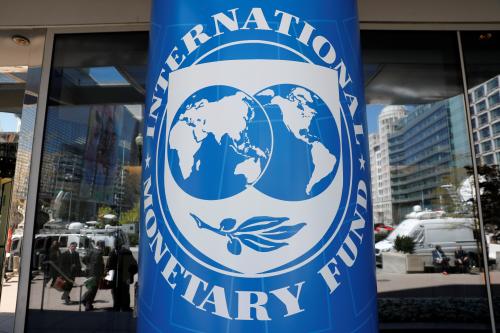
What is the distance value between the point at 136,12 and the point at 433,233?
3.68m

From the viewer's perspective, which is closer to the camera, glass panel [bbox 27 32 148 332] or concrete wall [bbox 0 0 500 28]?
glass panel [bbox 27 32 148 332]

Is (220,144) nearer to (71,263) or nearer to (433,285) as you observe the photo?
(71,263)

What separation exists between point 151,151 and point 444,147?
3.49 m

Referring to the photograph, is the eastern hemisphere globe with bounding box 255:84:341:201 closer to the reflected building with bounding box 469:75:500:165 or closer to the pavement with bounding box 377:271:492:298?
the pavement with bounding box 377:271:492:298

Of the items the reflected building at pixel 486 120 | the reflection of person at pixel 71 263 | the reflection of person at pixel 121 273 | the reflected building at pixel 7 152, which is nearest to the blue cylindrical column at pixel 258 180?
the reflection of person at pixel 121 273

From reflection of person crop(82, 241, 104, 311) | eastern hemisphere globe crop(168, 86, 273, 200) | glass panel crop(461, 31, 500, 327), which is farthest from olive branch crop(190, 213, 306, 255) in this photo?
glass panel crop(461, 31, 500, 327)

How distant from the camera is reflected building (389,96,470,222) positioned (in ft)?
13.0

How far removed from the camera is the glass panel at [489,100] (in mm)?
3814

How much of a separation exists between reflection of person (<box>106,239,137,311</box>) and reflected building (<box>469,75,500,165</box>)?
3539 mm

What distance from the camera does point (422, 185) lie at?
4.05 metres

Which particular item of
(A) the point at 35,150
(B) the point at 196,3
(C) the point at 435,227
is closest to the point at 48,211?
(A) the point at 35,150

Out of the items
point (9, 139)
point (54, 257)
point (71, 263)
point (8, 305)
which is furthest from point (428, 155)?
point (9, 139)

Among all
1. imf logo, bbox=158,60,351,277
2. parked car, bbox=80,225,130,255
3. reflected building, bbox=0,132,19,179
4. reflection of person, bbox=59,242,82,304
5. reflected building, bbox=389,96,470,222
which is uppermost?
reflected building, bbox=0,132,19,179

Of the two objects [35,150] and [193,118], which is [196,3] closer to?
[193,118]
